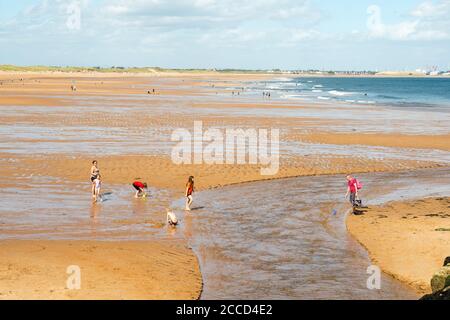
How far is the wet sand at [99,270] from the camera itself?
544 inches

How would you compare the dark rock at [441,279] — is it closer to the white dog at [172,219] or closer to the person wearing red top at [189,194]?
the white dog at [172,219]

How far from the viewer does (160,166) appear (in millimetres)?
31406

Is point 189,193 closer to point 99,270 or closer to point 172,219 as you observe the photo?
point 172,219

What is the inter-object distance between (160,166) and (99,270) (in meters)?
16.1

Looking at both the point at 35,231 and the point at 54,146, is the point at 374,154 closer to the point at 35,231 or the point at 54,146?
the point at 54,146

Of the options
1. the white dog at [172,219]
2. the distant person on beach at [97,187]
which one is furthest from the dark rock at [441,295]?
the distant person on beach at [97,187]

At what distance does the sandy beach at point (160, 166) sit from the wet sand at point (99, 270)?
3 cm

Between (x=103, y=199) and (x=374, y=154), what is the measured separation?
1938 cm

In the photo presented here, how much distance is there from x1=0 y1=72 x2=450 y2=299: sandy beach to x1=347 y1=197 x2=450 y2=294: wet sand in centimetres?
4

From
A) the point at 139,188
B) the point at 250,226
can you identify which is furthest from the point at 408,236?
the point at 139,188

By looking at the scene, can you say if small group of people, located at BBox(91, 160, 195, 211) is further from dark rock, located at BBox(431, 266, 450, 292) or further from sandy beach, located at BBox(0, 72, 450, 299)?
dark rock, located at BBox(431, 266, 450, 292)

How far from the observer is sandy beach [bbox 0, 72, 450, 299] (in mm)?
15312

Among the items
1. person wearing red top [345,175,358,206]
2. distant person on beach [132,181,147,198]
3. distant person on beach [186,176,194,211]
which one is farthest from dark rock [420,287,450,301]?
distant person on beach [132,181,147,198]

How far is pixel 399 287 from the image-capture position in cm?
1514
